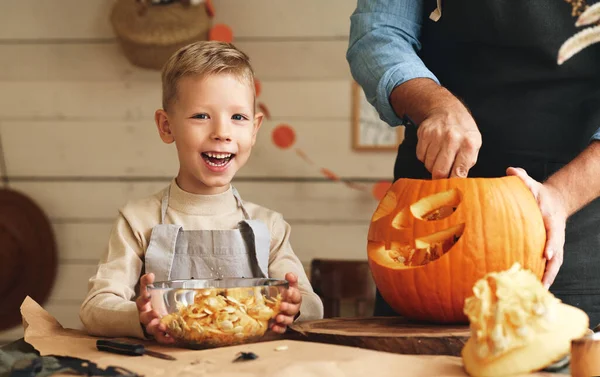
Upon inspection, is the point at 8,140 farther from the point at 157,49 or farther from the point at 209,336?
the point at 209,336

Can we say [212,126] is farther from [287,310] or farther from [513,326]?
[513,326]

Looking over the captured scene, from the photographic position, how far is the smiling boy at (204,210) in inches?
52.4

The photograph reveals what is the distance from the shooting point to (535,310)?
80 centimetres

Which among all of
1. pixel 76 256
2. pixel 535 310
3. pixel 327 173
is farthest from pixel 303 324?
pixel 76 256

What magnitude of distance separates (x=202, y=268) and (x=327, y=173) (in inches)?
61.5

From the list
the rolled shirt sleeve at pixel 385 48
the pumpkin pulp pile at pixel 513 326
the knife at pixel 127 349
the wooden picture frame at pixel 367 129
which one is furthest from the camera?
the wooden picture frame at pixel 367 129

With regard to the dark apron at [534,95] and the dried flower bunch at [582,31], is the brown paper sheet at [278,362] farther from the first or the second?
the dried flower bunch at [582,31]

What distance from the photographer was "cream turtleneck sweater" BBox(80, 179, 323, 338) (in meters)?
1.19

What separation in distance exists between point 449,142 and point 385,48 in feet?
1.01

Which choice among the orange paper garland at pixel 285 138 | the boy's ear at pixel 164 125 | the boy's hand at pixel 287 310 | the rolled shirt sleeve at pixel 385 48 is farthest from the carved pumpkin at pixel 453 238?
the orange paper garland at pixel 285 138

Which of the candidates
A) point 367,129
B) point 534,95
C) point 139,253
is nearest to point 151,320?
point 139,253

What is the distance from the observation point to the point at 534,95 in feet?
4.26

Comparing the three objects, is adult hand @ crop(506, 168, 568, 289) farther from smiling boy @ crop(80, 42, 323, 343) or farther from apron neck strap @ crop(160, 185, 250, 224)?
apron neck strap @ crop(160, 185, 250, 224)

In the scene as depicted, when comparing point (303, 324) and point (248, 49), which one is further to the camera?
point (248, 49)
